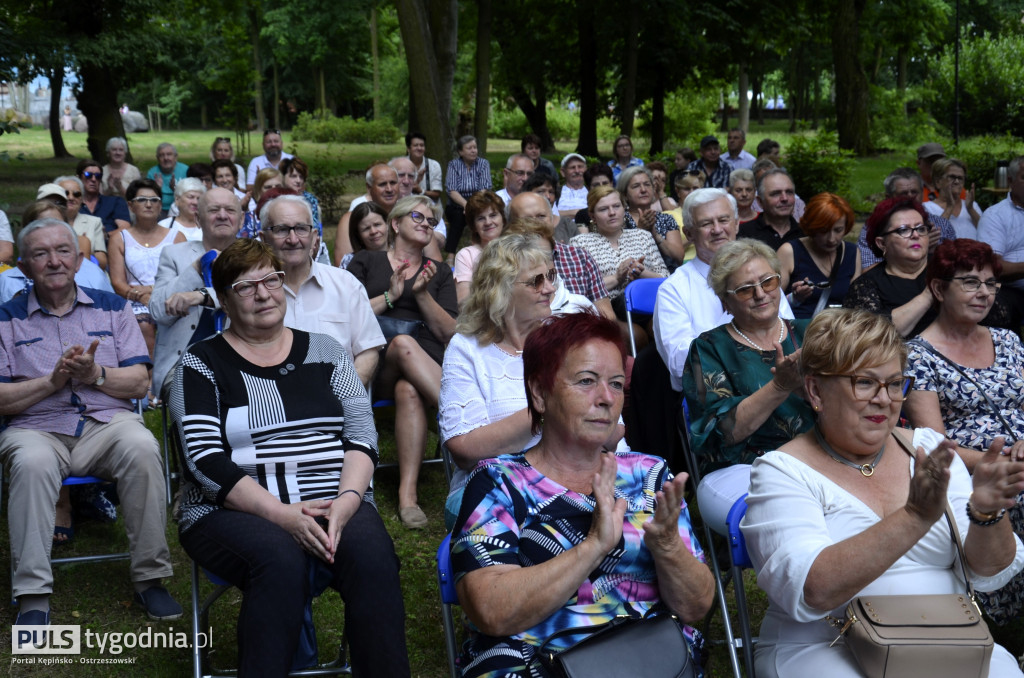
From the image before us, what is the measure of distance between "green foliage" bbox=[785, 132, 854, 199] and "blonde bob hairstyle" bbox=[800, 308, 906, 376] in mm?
10858

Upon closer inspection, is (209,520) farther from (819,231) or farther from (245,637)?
(819,231)

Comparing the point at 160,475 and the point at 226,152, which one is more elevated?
the point at 226,152

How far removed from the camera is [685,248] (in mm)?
7461

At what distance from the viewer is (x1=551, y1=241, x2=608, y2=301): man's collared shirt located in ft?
19.2

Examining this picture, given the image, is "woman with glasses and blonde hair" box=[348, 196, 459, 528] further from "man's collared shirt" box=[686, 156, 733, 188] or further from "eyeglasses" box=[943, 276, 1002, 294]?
"man's collared shirt" box=[686, 156, 733, 188]

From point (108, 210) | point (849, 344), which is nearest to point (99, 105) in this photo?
point (108, 210)

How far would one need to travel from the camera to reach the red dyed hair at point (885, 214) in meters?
4.81

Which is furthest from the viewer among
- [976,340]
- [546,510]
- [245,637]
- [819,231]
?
[819,231]

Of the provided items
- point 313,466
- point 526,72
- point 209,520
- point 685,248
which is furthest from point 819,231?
point 526,72

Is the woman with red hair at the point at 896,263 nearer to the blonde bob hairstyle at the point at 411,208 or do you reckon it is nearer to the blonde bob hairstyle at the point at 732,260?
the blonde bob hairstyle at the point at 732,260

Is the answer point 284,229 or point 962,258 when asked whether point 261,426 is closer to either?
point 284,229

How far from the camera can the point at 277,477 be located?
341cm

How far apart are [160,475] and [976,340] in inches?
133

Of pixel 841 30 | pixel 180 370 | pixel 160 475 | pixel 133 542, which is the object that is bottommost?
pixel 133 542
